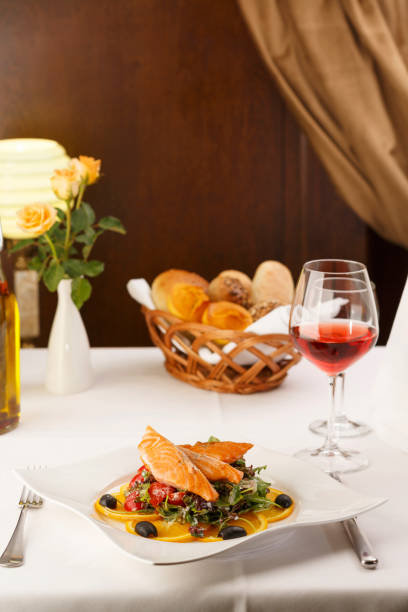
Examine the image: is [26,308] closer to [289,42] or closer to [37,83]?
[37,83]

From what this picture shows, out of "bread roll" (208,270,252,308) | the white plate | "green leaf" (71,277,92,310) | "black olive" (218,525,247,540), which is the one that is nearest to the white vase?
"green leaf" (71,277,92,310)

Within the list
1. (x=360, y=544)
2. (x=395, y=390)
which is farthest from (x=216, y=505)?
(x=395, y=390)

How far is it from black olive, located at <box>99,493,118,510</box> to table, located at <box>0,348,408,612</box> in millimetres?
35

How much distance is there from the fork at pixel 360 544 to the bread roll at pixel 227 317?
562 millimetres

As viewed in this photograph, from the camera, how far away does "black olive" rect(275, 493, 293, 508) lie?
813 millimetres

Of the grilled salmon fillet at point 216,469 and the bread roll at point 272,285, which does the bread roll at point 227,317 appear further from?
the grilled salmon fillet at point 216,469

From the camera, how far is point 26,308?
2.88 metres

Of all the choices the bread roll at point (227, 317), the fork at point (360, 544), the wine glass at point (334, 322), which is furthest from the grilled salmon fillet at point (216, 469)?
the bread roll at point (227, 317)

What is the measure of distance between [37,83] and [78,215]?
1566 mm

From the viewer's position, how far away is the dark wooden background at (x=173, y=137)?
2686 mm

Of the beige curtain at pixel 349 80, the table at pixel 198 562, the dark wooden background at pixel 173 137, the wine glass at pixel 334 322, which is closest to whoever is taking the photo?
the table at pixel 198 562

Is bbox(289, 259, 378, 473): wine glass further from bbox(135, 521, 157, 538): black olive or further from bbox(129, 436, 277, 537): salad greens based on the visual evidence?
bbox(135, 521, 157, 538): black olive

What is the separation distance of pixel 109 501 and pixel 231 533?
14 centimetres

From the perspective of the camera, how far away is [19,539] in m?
0.78
